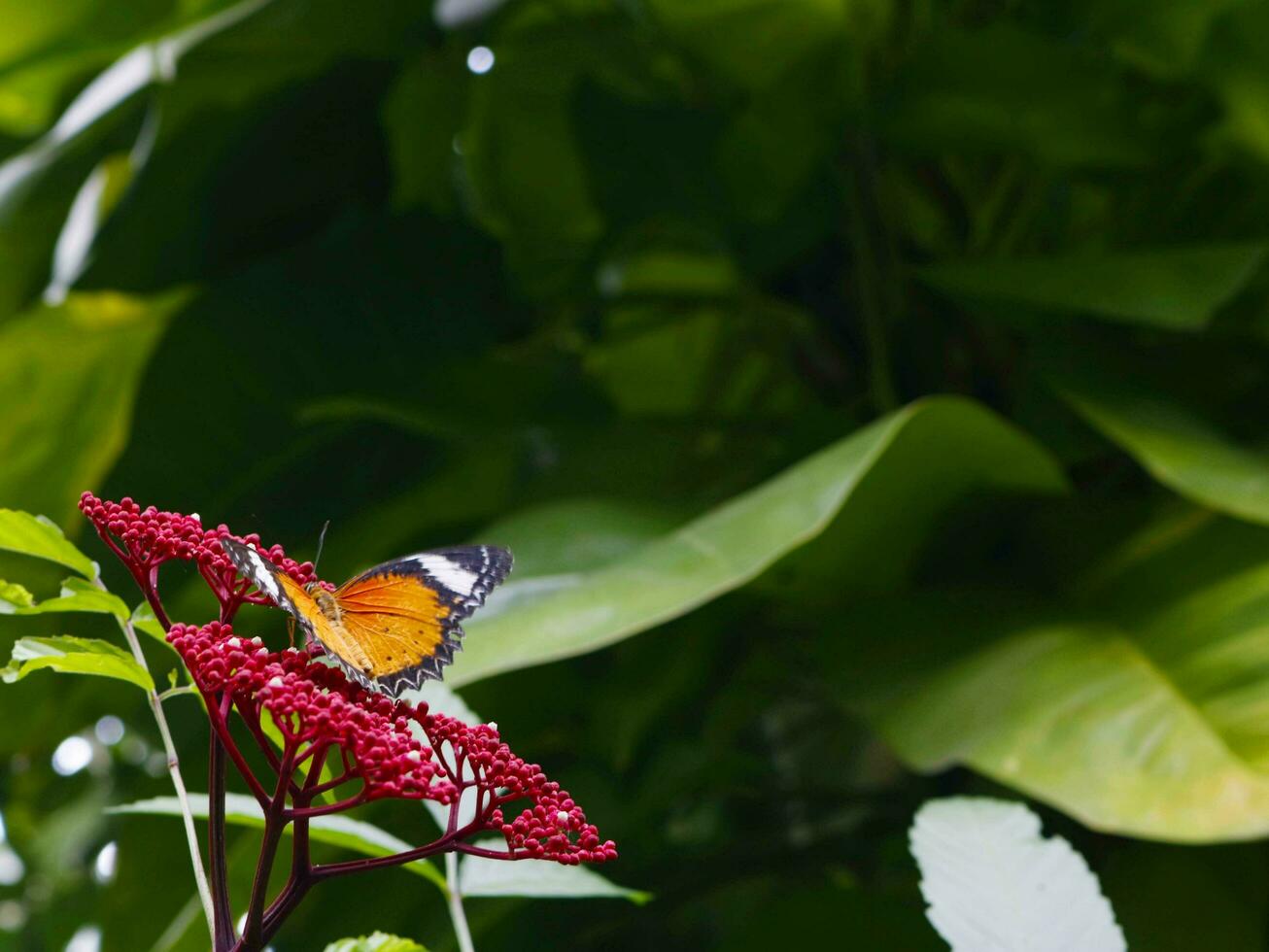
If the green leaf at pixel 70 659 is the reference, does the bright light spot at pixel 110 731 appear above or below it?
below

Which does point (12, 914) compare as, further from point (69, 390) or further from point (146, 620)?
point (146, 620)

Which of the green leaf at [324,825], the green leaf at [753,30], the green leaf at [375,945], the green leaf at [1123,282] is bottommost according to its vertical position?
the green leaf at [1123,282]

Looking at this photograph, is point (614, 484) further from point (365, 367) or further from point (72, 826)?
point (72, 826)

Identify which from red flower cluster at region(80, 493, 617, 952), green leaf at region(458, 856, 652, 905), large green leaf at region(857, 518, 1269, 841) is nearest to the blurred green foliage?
large green leaf at region(857, 518, 1269, 841)

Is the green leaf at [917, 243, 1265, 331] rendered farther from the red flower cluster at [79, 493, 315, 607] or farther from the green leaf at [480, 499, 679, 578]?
the red flower cluster at [79, 493, 315, 607]

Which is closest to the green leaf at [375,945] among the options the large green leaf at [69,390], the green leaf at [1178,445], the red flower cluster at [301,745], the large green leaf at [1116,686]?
the red flower cluster at [301,745]

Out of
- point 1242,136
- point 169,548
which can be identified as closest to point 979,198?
point 1242,136

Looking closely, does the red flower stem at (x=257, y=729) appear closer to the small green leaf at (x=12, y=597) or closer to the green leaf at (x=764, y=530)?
the small green leaf at (x=12, y=597)
